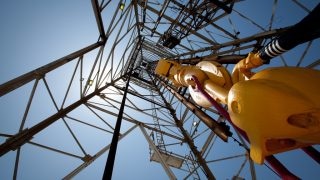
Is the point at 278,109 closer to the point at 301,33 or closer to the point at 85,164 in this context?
the point at 301,33

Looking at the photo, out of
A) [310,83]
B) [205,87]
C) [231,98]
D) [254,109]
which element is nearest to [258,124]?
[254,109]

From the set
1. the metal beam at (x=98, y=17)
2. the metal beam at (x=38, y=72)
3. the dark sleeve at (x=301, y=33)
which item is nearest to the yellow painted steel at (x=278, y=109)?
the dark sleeve at (x=301, y=33)

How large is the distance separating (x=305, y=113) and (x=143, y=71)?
15.3 metres

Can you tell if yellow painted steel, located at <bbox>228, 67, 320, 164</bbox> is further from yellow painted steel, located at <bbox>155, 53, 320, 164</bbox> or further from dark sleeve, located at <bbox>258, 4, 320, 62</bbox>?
dark sleeve, located at <bbox>258, 4, 320, 62</bbox>

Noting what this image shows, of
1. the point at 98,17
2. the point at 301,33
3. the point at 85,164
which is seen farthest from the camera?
the point at 85,164

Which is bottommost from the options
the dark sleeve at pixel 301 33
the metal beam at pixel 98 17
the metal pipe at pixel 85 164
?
the dark sleeve at pixel 301 33

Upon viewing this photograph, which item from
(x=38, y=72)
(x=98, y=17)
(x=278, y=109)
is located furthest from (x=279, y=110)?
(x=98, y=17)

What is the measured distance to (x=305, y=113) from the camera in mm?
1329

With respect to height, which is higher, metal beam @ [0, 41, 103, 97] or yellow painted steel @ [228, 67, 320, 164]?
metal beam @ [0, 41, 103, 97]

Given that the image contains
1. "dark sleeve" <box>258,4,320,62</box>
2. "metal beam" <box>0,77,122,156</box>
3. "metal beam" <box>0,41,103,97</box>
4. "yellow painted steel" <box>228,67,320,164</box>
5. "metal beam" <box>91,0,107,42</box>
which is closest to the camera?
"dark sleeve" <box>258,4,320,62</box>

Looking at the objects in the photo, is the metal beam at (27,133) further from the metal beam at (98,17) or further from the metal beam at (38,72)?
the metal beam at (98,17)

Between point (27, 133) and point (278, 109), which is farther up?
point (27, 133)

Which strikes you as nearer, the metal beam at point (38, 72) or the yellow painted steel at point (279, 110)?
the yellow painted steel at point (279, 110)

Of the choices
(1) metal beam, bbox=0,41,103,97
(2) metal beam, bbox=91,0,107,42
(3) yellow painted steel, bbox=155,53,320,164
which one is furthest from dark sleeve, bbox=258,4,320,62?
(2) metal beam, bbox=91,0,107,42
